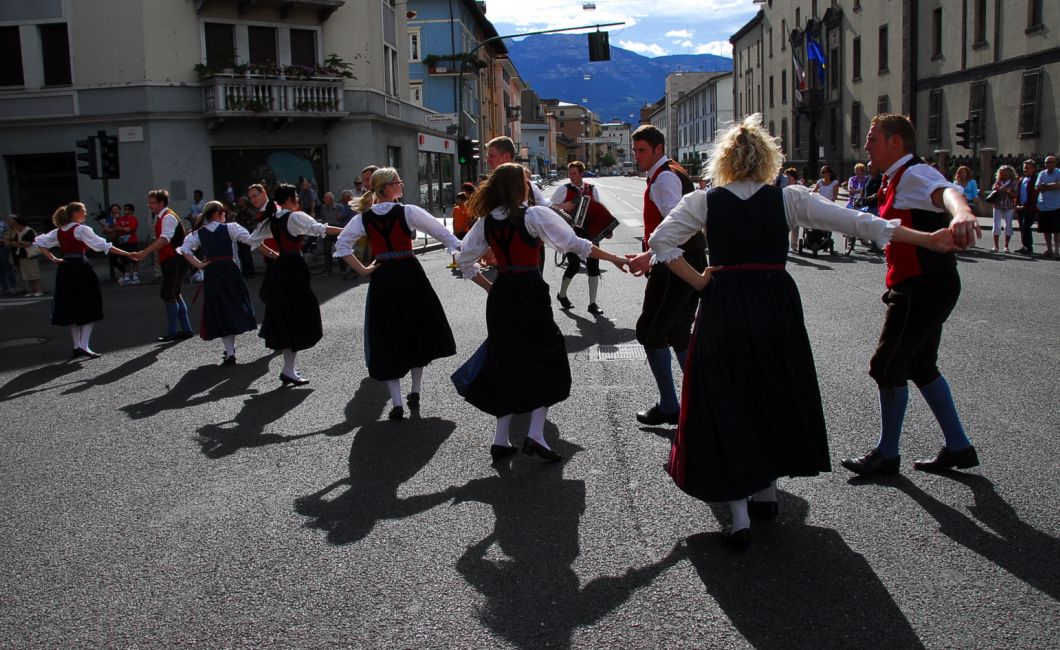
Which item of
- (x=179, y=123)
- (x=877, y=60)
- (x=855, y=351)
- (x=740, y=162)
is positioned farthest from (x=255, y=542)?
(x=877, y=60)

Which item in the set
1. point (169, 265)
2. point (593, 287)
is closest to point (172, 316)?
point (169, 265)

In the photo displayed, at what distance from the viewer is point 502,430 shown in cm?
579

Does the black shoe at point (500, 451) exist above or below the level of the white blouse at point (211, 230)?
below

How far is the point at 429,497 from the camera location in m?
5.17

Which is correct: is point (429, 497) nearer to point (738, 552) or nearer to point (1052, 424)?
point (738, 552)

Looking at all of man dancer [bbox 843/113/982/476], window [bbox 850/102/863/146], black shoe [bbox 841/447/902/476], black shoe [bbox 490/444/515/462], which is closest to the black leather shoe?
man dancer [bbox 843/113/982/476]

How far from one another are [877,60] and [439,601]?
154 feet

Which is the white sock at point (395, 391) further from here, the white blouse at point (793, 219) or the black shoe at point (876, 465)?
the black shoe at point (876, 465)

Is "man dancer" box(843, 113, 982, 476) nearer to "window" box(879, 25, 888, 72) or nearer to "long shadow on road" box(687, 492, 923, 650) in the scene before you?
"long shadow on road" box(687, 492, 923, 650)

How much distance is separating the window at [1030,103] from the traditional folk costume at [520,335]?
29.2m

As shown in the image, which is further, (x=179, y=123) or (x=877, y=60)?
(x=877, y=60)

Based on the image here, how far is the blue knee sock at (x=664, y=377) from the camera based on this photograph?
6.41 m

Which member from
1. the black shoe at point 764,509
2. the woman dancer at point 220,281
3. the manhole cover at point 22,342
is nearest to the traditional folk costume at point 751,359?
the black shoe at point 764,509

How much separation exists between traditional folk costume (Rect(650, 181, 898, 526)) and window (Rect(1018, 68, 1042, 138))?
97.9 ft
